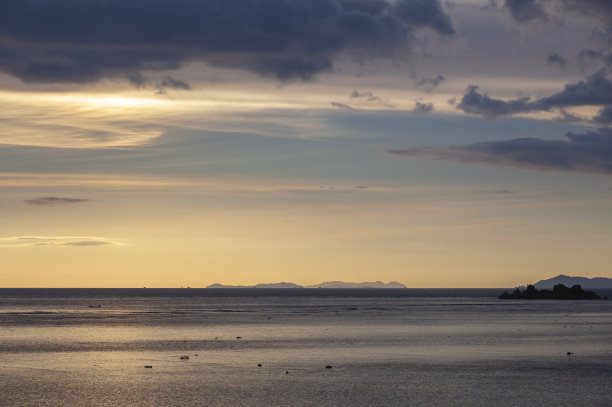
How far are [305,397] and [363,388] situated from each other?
17.3 ft

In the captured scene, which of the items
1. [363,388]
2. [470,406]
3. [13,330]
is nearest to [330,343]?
[363,388]

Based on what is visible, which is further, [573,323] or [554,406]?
[573,323]

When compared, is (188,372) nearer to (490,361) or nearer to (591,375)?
(490,361)

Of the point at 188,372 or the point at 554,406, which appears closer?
the point at 554,406

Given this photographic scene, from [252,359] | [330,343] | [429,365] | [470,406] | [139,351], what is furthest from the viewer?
[330,343]

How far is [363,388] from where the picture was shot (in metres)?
54.2

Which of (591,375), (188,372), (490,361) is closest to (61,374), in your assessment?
(188,372)

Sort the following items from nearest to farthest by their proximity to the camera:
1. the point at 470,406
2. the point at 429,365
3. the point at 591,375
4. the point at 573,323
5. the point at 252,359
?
the point at 470,406
the point at 591,375
the point at 429,365
the point at 252,359
the point at 573,323

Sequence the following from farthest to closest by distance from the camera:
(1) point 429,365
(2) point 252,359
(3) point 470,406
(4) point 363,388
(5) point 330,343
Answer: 1. (5) point 330,343
2. (2) point 252,359
3. (1) point 429,365
4. (4) point 363,388
5. (3) point 470,406

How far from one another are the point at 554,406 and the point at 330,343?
1665 inches

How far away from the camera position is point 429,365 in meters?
67.1

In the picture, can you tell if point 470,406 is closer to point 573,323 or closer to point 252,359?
point 252,359

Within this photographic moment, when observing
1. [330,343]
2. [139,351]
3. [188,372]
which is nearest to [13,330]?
[139,351]

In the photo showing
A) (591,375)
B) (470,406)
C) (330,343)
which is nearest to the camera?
(470,406)
